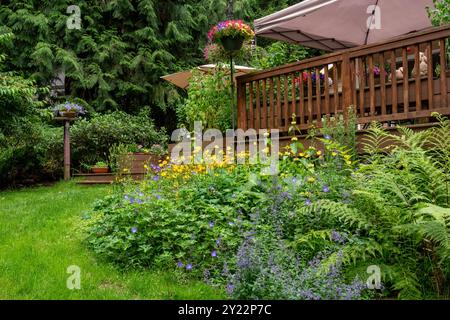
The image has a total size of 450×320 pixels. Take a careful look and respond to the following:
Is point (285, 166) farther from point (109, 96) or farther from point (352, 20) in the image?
point (109, 96)

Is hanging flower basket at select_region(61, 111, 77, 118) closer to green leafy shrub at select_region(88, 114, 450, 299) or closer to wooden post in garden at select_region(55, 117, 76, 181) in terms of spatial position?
wooden post in garden at select_region(55, 117, 76, 181)

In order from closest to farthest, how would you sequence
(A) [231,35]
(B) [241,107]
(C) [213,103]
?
(A) [231,35] < (B) [241,107] < (C) [213,103]

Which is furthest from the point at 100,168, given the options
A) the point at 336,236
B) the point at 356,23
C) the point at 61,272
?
the point at 336,236

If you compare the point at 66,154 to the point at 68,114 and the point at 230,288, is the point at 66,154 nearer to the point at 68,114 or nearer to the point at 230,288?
the point at 68,114

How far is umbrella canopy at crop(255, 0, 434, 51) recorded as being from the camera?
7.86 m

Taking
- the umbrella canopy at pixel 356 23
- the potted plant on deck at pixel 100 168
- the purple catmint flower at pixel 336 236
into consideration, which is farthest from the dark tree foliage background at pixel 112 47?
the purple catmint flower at pixel 336 236

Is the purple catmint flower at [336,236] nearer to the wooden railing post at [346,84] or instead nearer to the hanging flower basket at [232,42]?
the wooden railing post at [346,84]

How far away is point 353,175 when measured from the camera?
4.39m

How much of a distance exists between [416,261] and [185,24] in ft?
44.2

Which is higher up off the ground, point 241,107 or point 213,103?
point 213,103

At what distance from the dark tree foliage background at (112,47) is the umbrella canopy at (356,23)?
21.2ft

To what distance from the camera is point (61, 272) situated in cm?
369

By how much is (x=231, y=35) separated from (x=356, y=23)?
8.46ft

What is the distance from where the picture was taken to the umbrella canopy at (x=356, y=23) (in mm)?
7863
